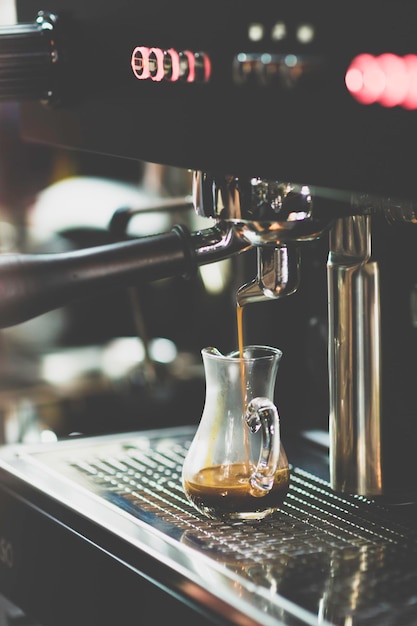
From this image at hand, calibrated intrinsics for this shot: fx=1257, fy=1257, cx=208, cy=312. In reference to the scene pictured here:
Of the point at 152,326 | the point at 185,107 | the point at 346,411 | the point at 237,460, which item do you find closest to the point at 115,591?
the point at 237,460

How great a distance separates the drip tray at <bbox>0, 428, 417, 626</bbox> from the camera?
946mm

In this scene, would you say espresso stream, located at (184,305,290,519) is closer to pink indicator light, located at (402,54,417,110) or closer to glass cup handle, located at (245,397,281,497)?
glass cup handle, located at (245,397,281,497)

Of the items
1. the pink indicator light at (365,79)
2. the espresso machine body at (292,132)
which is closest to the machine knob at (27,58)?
the espresso machine body at (292,132)

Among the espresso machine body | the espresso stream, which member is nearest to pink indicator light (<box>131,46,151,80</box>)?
the espresso machine body

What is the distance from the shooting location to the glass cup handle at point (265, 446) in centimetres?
112

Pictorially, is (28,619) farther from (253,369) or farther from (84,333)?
(84,333)

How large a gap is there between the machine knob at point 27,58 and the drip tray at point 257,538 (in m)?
0.41

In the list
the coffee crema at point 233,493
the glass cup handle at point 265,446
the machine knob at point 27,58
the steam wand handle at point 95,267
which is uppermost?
the machine knob at point 27,58

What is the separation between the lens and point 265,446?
113 cm

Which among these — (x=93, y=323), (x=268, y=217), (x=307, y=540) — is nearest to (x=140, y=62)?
(x=268, y=217)

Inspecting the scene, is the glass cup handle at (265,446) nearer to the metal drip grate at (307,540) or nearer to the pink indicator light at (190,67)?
the metal drip grate at (307,540)

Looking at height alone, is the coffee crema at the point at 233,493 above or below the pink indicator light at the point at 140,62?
below

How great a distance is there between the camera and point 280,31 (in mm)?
874

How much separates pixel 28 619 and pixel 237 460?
15.9 inches
